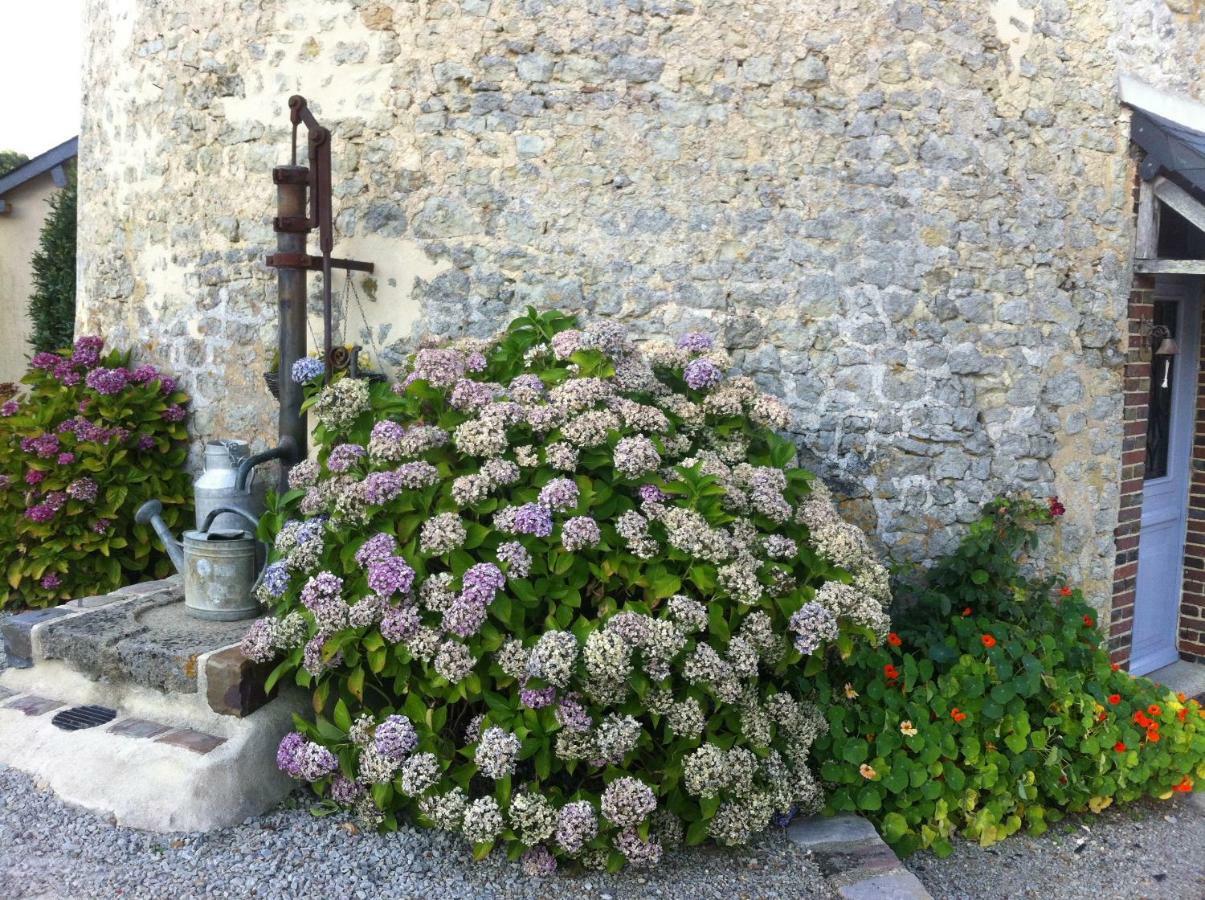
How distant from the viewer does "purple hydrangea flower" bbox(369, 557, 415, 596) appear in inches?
120

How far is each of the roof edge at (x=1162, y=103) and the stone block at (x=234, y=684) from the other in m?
4.47

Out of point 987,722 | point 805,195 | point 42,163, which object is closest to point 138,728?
point 987,722

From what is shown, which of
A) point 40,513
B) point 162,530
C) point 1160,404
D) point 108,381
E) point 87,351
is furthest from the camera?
point 87,351

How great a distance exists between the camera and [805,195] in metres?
4.37

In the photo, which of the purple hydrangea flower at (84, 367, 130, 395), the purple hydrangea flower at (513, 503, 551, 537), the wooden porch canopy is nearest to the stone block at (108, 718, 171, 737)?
the purple hydrangea flower at (513, 503, 551, 537)

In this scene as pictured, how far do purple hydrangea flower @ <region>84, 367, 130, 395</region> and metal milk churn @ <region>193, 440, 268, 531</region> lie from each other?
987 mm

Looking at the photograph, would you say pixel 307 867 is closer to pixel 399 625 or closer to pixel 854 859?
pixel 399 625

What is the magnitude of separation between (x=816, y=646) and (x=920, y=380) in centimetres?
176

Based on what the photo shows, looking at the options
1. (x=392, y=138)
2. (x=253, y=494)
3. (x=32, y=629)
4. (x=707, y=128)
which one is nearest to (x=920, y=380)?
(x=707, y=128)

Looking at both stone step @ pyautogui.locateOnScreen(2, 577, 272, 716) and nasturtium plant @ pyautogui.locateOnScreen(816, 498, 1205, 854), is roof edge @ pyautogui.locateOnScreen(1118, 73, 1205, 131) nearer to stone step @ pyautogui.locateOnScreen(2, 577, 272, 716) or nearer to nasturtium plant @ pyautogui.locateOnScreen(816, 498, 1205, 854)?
nasturtium plant @ pyautogui.locateOnScreen(816, 498, 1205, 854)

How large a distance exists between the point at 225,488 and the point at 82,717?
3.55 feet

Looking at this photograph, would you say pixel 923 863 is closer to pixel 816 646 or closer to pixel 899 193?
pixel 816 646

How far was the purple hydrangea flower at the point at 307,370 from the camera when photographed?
14.3 ft

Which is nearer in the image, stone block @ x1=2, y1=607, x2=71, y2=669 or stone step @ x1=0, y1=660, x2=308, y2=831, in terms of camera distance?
stone step @ x1=0, y1=660, x2=308, y2=831
